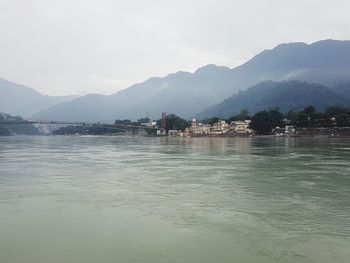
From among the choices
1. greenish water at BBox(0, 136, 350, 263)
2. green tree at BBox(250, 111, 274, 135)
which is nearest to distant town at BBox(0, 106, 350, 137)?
green tree at BBox(250, 111, 274, 135)

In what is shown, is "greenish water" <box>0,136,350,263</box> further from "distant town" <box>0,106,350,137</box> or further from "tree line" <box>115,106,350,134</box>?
"tree line" <box>115,106,350,134</box>

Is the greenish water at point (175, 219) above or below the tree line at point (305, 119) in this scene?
below

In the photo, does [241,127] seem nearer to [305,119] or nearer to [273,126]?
[273,126]

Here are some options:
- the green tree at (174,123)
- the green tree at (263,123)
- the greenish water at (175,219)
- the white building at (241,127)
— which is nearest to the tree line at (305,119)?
the green tree at (263,123)

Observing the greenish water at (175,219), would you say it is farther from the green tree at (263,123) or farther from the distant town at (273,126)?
the green tree at (263,123)

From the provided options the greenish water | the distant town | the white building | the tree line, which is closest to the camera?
the greenish water

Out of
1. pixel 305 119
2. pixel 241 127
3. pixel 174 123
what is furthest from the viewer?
pixel 174 123

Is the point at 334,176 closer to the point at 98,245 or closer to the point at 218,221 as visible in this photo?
the point at 218,221

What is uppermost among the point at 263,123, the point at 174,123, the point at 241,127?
the point at 174,123

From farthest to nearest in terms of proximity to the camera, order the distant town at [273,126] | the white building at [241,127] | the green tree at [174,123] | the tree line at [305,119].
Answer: the green tree at [174,123] < the white building at [241,127] < the tree line at [305,119] < the distant town at [273,126]

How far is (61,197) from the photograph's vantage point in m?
14.9

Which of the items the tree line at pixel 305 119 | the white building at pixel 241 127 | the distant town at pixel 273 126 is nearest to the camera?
the distant town at pixel 273 126

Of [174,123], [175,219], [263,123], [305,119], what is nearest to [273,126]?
[263,123]

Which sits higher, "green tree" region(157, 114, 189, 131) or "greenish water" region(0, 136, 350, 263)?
"green tree" region(157, 114, 189, 131)
